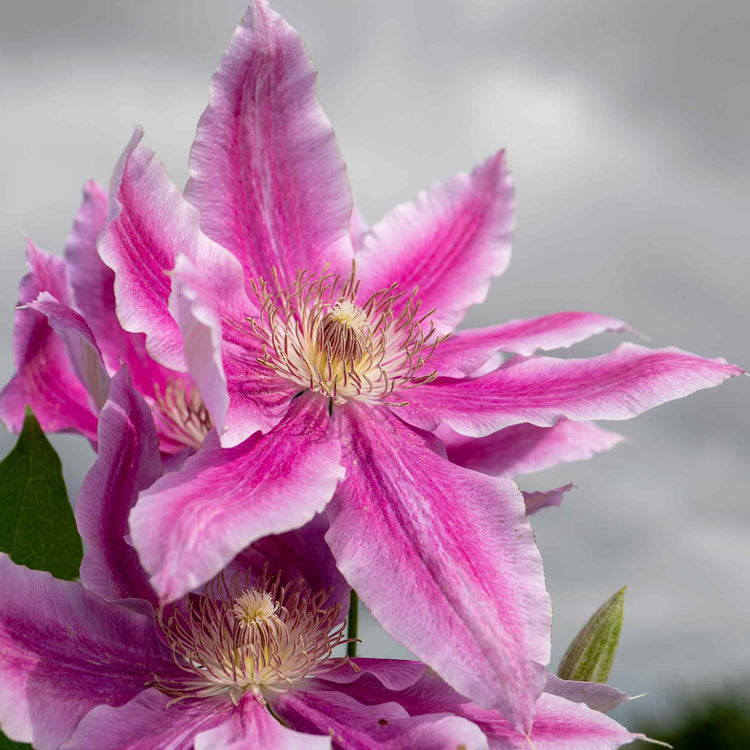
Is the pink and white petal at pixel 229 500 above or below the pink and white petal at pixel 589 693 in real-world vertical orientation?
above

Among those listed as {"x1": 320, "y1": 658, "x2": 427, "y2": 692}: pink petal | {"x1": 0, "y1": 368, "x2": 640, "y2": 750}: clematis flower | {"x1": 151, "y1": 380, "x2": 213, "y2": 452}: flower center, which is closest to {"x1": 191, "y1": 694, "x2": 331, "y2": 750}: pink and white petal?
{"x1": 0, "y1": 368, "x2": 640, "y2": 750}: clematis flower

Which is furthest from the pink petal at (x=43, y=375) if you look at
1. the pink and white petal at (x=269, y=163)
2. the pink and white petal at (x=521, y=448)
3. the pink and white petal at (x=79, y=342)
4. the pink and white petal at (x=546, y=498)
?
the pink and white petal at (x=546, y=498)

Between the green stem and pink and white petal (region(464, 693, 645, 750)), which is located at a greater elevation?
the green stem

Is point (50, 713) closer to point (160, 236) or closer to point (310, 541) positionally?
point (310, 541)

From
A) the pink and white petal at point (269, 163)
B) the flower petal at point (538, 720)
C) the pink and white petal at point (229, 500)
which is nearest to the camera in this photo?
the pink and white petal at point (229, 500)

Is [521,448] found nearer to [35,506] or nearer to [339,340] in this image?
[339,340]

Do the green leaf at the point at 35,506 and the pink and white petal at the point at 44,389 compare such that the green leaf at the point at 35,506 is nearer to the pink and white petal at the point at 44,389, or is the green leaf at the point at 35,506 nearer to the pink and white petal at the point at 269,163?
the pink and white petal at the point at 44,389

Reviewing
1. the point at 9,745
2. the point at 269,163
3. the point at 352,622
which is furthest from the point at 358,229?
the point at 9,745

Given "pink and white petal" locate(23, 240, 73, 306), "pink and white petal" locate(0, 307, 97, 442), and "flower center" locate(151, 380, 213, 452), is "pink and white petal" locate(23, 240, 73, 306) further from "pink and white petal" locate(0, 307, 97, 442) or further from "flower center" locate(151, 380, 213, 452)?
"flower center" locate(151, 380, 213, 452)
